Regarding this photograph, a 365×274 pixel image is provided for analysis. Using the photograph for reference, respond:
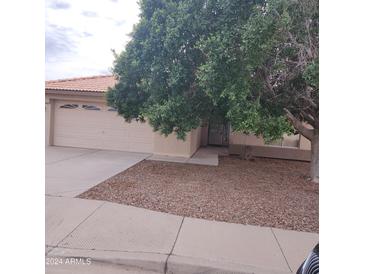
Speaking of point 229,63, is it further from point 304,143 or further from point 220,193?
point 304,143

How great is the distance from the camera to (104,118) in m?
13.9

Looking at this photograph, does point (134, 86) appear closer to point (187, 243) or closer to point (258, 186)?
point (258, 186)

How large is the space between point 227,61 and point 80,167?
5.91 m

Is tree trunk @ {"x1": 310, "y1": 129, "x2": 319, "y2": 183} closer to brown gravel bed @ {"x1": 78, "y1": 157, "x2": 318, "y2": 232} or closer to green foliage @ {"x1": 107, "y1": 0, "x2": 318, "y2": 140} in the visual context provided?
brown gravel bed @ {"x1": 78, "y1": 157, "x2": 318, "y2": 232}

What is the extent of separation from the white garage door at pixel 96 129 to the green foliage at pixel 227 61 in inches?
184

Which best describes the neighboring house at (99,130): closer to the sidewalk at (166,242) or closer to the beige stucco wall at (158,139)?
the beige stucco wall at (158,139)

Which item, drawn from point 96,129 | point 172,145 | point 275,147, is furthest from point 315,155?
point 96,129

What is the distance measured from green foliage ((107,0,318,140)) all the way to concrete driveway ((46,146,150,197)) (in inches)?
90.3

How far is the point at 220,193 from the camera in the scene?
7055 mm

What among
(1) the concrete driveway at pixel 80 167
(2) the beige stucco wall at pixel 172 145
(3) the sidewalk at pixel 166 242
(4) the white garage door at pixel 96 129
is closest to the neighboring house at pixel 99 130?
(4) the white garage door at pixel 96 129

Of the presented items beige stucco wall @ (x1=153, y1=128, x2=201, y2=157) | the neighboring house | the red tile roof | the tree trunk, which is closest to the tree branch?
the tree trunk

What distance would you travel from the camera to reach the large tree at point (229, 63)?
592 cm

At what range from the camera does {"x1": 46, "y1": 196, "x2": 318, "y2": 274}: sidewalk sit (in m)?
3.66

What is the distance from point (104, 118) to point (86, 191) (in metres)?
7.86
